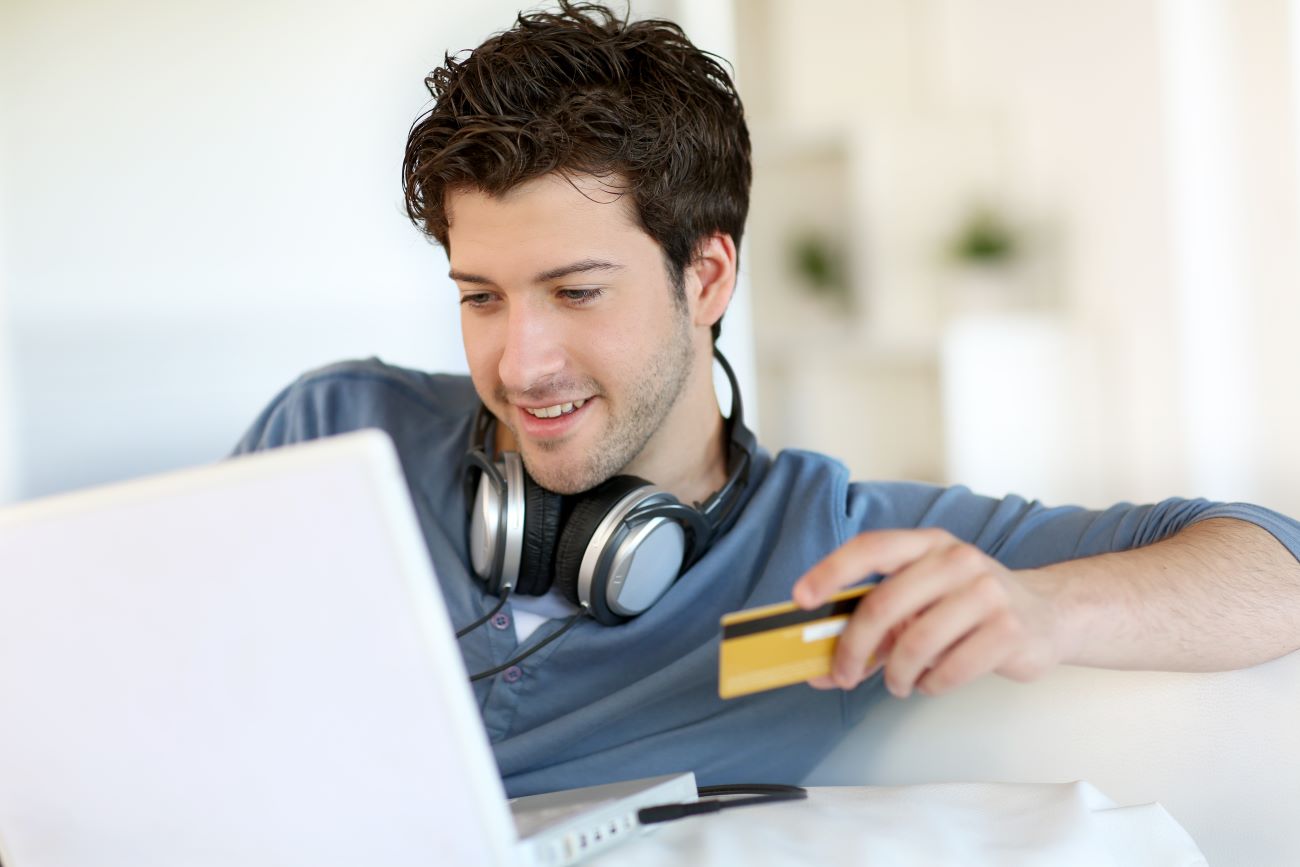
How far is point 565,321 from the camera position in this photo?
124 cm

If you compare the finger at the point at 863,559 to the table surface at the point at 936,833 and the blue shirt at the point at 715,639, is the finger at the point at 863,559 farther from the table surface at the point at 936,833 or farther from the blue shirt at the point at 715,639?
the blue shirt at the point at 715,639

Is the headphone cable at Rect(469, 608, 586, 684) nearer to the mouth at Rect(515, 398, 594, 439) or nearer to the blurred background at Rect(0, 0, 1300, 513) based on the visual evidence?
the mouth at Rect(515, 398, 594, 439)

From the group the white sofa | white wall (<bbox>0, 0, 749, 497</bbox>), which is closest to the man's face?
the white sofa

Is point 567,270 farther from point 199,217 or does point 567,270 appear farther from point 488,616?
point 199,217

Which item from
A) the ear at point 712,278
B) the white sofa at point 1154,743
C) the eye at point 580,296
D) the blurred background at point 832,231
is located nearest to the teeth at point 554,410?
the eye at point 580,296

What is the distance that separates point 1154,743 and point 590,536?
52 centimetres

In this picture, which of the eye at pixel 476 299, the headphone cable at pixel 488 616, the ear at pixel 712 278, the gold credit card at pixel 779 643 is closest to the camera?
the gold credit card at pixel 779 643

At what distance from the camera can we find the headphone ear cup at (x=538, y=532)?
3.87ft

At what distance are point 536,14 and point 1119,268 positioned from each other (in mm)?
2479

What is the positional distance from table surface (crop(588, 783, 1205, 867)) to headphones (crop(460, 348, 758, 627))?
302 mm

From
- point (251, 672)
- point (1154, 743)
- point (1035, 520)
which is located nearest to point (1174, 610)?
point (1154, 743)

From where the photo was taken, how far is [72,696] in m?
0.64

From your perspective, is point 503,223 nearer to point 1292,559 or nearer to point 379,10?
point 1292,559

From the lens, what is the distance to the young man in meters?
1.04
